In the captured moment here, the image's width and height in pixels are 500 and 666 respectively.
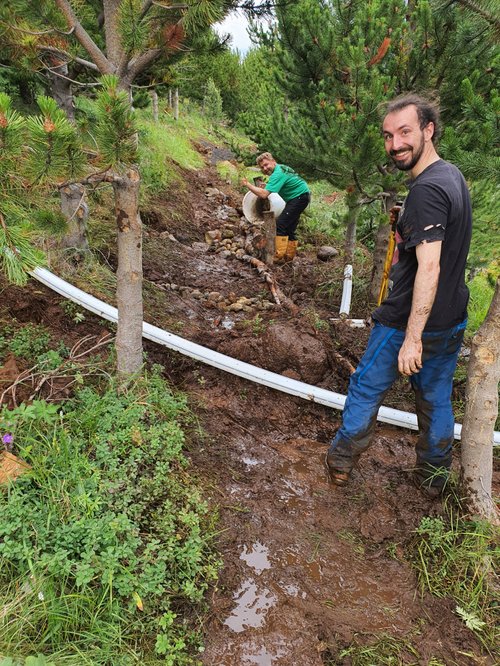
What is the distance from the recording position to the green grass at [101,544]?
5.71 ft

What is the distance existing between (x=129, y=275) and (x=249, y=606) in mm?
1904

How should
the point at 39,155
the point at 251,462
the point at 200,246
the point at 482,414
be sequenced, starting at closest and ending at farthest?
the point at 39,155 < the point at 482,414 < the point at 251,462 < the point at 200,246

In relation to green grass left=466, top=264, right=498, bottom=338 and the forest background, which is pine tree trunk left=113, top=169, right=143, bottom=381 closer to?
the forest background

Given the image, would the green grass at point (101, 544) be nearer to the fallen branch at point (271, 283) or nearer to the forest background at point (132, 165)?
the forest background at point (132, 165)

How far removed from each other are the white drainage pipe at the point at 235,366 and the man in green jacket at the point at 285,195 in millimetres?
2923

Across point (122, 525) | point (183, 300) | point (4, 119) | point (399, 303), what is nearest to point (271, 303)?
point (183, 300)

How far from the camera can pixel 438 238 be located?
195cm

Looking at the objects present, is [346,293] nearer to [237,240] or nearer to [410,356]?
[410,356]

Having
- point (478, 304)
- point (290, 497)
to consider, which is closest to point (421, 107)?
point (290, 497)

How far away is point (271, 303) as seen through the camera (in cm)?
480

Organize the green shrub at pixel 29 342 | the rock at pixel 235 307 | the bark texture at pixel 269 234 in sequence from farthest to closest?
1. the bark texture at pixel 269 234
2. the rock at pixel 235 307
3. the green shrub at pixel 29 342

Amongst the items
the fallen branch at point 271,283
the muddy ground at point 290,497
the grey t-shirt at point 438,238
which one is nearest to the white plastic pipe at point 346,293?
the muddy ground at point 290,497

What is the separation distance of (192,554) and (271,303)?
3.14m

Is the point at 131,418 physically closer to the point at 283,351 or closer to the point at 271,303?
the point at 283,351
